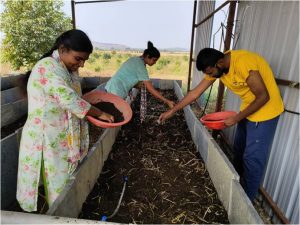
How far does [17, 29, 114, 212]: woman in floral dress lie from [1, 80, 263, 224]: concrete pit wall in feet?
0.64

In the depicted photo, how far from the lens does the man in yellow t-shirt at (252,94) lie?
8.25ft

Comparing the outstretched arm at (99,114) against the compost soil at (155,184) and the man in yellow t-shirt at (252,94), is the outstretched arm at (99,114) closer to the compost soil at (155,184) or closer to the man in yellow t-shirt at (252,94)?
the compost soil at (155,184)

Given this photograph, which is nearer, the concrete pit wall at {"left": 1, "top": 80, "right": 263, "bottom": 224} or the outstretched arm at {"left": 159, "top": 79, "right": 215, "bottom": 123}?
the concrete pit wall at {"left": 1, "top": 80, "right": 263, "bottom": 224}

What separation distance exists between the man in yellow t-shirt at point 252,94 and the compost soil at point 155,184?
0.54 meters

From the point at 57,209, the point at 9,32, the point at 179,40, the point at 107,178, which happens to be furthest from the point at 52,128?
the point at 179,40

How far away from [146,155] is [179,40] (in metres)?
77.4

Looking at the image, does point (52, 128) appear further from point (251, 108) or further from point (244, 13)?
point (244, 13)

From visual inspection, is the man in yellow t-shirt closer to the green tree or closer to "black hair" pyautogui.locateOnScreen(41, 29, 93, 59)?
"black hair" pyautogui.locateOnScreen(41, 29, 93, 59)

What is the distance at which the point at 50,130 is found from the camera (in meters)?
2.05

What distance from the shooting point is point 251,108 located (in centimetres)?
255

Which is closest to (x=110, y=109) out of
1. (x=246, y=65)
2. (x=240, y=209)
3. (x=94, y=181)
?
(x=94, y=181)

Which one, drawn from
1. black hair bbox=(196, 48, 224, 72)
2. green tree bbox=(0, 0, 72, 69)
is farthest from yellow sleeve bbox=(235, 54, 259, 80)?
green tree bbox=(0, 0, 72, 69)

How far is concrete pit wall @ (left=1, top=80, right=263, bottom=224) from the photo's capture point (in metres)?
1.74

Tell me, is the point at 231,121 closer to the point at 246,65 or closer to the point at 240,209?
the point at 246,65
